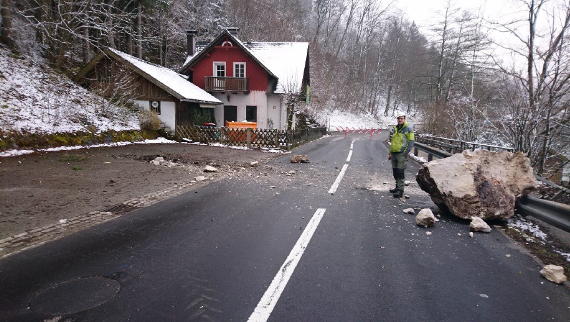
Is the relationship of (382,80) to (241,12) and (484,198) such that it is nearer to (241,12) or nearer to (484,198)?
(241,12)

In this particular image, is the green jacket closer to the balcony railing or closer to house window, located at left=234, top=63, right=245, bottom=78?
the balcony railing

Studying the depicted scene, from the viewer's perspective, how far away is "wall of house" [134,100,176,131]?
20078 mm

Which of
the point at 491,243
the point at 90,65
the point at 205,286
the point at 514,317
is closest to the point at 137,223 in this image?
the point at 205,286

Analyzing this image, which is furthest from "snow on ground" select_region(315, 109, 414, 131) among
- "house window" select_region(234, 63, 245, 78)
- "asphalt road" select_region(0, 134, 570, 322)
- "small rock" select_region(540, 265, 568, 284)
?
"small rock" select_region(540, 265, 568, 284)

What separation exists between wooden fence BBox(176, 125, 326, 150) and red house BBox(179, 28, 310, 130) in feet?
28.6

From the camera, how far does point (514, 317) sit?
2.96m

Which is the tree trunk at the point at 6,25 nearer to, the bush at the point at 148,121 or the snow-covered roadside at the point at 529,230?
the bush at the point at 148,121

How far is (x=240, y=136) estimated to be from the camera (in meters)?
18.7

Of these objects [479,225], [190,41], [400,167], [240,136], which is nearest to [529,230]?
[479,225]

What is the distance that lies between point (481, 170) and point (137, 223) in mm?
6605

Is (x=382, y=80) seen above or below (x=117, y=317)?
above

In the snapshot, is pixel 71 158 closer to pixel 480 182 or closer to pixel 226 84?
pixel 480 182

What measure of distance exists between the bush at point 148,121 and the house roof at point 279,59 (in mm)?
10453

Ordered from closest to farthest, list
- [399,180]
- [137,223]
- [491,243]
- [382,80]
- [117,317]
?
[117,317] → [491,243] → [137,223] → [399,180] → [382,80]
